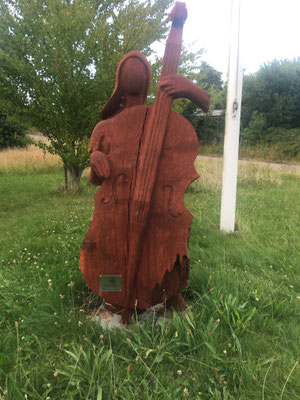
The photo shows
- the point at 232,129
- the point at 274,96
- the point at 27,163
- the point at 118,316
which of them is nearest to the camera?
the point at 118,316

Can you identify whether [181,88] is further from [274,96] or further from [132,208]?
[274,96]

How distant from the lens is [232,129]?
396cm

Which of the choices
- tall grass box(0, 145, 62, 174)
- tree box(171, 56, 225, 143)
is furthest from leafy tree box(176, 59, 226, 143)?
tall grass box(0, 145, 62, 174)

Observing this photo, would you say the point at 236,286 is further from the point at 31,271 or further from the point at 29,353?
the point at 31,271

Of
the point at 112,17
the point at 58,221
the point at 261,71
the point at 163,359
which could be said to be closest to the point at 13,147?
the point at 112,17

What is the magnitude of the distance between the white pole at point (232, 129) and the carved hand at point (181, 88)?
6.54 ft

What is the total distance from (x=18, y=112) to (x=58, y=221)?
3771 millimetres

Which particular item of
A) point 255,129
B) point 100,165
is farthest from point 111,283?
point 255,129

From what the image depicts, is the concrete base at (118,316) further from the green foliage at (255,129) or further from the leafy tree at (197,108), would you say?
the green foliage at (255,129)

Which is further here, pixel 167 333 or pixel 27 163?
pixel 27 163

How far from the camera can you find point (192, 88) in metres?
2.04

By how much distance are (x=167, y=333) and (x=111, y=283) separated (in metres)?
0.49

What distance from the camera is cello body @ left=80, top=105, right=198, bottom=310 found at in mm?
2000

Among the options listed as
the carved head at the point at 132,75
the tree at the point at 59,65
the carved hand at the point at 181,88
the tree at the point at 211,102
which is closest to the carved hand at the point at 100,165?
the carved head at the point at 132,75
